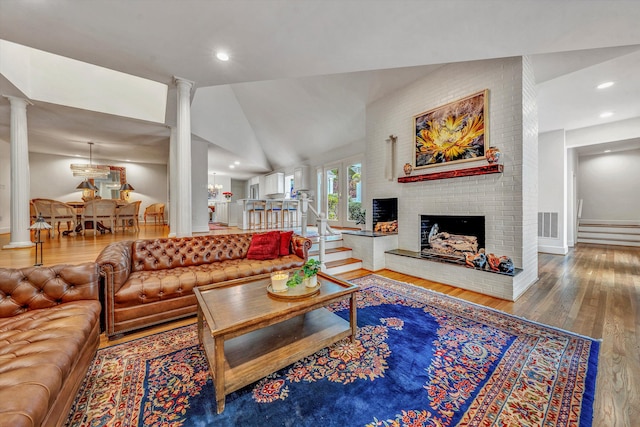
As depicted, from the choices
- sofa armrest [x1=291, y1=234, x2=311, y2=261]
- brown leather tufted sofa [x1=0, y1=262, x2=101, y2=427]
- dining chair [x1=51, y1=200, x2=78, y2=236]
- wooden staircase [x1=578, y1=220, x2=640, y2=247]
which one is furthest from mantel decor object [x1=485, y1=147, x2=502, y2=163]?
dining chair [x1=51, y1=200, x2=78, y2=236]

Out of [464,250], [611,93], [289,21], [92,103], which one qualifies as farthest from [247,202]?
[611,93]

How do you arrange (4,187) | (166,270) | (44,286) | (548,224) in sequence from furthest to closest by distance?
(4,187) → (548,224) → (166,270) → (44,286)

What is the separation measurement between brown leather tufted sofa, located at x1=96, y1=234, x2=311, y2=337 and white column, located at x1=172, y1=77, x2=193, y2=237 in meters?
0.48

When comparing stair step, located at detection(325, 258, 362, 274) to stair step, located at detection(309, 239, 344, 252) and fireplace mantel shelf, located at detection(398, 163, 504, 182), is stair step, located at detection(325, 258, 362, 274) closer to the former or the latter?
stair step, located at detection(309, 239, 344, 252)

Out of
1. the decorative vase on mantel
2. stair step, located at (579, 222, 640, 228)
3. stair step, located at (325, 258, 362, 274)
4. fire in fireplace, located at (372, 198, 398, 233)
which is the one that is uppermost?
the decorative vase on mantel

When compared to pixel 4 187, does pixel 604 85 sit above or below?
above

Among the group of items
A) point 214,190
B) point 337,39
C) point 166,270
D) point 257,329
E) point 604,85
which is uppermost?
point 604,85

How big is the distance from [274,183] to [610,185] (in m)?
11.1

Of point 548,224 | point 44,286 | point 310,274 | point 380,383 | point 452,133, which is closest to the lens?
point 380,383

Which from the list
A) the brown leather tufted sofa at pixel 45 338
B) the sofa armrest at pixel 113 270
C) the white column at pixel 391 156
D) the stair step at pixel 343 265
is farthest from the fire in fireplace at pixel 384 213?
the brown leather tufted sofa at pixel 45 338

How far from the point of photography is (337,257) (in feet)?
14.8

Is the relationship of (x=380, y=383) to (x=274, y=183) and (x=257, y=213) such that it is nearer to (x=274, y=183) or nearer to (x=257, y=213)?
(x=257, y=213)

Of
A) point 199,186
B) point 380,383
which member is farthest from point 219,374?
point 199,186

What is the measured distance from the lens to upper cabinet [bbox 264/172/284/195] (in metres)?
9.87
